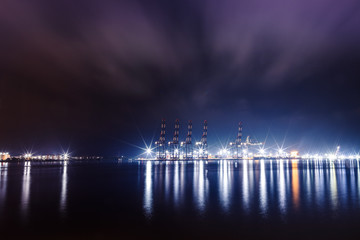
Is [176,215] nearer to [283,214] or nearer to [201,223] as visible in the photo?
[201,223]

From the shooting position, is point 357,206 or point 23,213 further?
point 357,206

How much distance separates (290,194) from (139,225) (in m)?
14.3

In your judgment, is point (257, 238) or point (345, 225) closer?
point (257, 238)

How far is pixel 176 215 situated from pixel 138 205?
389 centimetres

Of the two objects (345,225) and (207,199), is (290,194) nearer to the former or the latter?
(207,199)

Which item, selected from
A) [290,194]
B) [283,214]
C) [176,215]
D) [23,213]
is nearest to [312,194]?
[290,194]

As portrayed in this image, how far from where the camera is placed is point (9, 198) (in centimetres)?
2041

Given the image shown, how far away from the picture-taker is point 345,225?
41.0 feet

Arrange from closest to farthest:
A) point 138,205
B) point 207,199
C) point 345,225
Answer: point 345,225
point 138,205
point 207,199

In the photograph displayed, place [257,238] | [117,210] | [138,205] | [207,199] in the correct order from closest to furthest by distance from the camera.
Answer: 1. [257,238]
2. [117,210]
3. [138,205]
4. [207,199]

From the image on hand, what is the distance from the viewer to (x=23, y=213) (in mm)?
15289

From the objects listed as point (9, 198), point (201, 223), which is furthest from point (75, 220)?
point (9, 198)

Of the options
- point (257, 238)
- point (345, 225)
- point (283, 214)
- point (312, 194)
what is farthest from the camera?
point (312, 194)

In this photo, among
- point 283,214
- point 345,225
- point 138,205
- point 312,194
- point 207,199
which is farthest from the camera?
point 312,194
